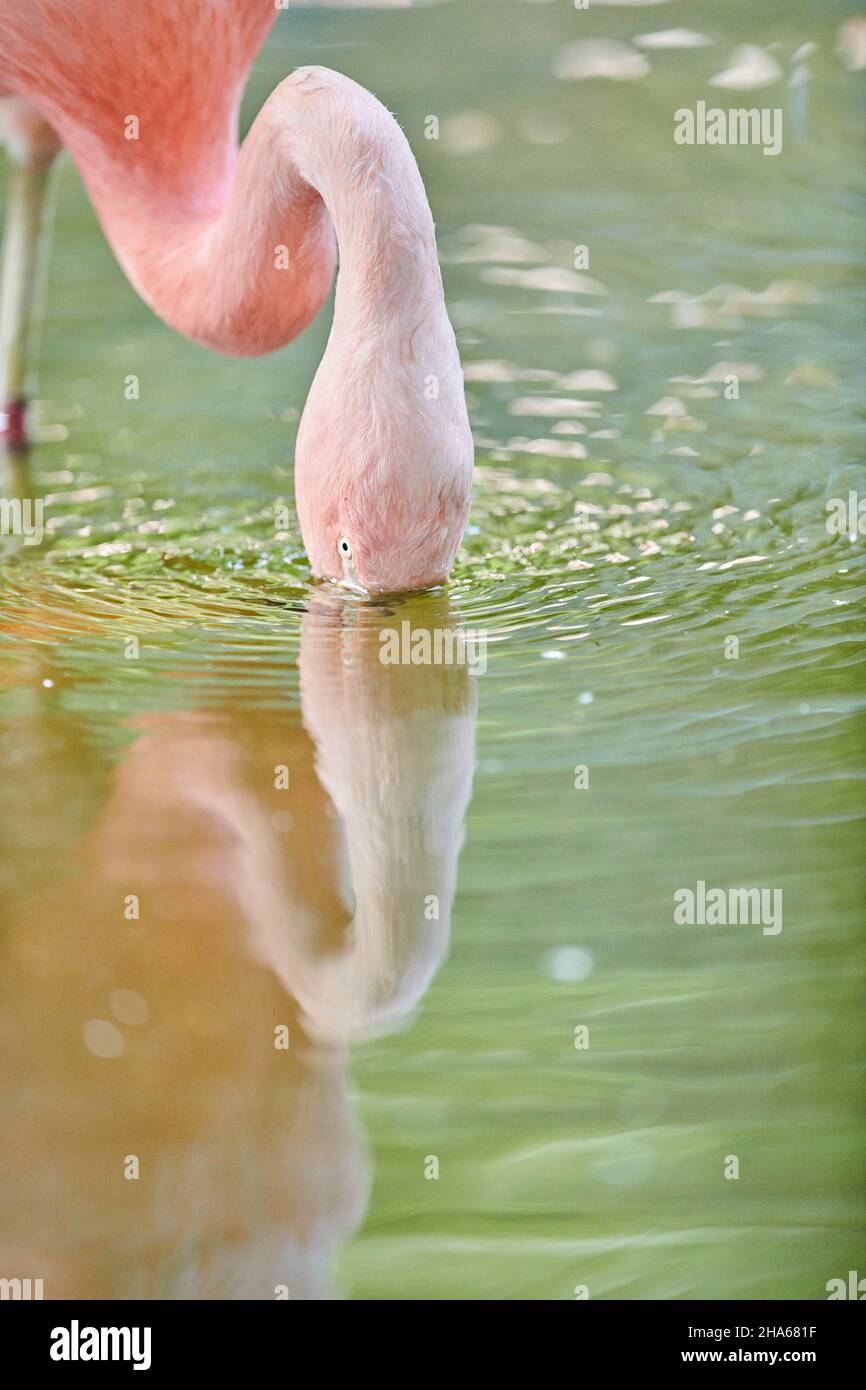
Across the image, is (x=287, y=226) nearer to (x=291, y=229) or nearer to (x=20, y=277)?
(x=291, y=229)

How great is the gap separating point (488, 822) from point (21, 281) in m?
2.26

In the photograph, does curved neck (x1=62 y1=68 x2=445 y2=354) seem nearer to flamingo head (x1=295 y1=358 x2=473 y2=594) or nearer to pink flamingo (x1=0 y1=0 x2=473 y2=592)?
pink flamingo (x1=0 y1=0 x2=473 y2=592)

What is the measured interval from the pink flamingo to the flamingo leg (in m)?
0.05

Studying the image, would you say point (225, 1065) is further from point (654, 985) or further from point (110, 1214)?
point (654, 985)

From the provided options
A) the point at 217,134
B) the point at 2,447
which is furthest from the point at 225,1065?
the point at 2,447

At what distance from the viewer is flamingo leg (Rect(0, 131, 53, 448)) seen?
157 inches

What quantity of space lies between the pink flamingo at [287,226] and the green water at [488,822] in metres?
0.30

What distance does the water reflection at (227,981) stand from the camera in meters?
1.78

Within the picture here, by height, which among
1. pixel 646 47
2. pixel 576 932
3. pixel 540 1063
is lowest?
pixel 540 1063

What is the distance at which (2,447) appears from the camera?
3.88m

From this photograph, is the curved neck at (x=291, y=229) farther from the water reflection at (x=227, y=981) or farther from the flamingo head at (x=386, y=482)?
the water reflection at (x=227, y=981)

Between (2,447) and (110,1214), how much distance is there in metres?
2.40

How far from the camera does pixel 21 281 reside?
13.4 feet

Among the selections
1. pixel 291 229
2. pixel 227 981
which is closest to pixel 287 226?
pixel 291 229
